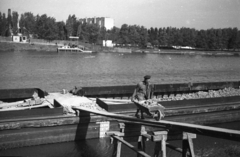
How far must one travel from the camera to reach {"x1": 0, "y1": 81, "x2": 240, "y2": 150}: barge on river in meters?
11.2

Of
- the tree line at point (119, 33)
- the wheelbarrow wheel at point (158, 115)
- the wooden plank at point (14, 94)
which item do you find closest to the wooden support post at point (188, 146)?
the wheelbarrow wheel at point (158, 115)

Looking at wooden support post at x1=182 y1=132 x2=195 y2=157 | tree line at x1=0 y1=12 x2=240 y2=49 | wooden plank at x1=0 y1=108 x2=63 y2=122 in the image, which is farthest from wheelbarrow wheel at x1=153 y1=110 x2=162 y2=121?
tree line at x1=0 y1=12 x2=240 y2=49

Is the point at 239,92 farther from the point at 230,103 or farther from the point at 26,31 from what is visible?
the point at 26,31

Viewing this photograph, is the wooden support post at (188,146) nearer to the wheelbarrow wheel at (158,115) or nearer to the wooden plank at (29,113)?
the wheelbarrow wheel at (158,115)

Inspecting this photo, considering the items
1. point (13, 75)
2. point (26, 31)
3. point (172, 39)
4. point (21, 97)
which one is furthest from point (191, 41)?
point (21, 97)

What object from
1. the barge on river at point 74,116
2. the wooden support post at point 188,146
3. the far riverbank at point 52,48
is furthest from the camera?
the far riverbank at point 52,48

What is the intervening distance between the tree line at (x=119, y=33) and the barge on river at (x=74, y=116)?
101390 mm

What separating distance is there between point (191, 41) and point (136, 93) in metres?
146

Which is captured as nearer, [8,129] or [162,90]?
[8,129]

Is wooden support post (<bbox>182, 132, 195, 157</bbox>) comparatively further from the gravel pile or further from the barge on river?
the gravel pile

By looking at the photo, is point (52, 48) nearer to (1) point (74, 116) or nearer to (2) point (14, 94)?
(2) point (14, 94)

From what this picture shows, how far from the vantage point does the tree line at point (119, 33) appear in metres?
116

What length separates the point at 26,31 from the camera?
118625 millimetres

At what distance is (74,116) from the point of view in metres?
12.0
